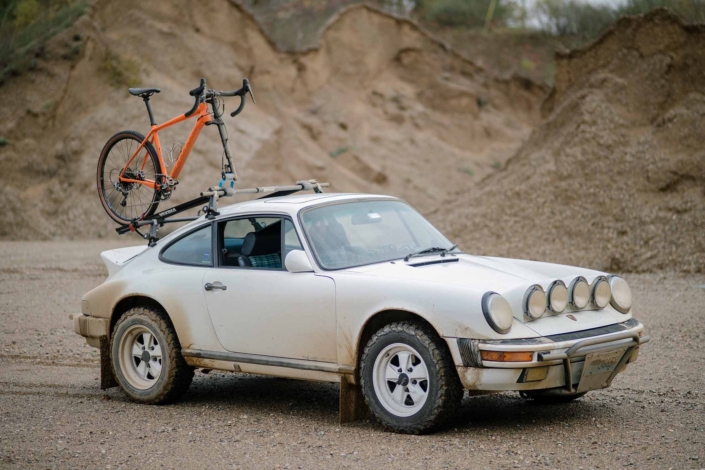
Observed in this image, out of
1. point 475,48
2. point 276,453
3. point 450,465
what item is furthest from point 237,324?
point 475,48

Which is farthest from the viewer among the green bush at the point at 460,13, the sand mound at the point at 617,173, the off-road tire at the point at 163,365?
the green bush at the point at 460,13

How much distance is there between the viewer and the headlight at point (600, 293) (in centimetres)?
601

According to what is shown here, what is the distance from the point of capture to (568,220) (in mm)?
16391

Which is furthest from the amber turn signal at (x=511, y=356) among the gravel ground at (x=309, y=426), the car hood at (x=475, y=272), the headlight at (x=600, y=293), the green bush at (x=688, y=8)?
the green bush at (x=688, y=8)

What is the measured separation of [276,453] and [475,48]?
31.3 meters

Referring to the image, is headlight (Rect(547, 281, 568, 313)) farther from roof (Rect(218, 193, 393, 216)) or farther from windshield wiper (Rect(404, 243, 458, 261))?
roof (Rect(218, 193, 393, 216))

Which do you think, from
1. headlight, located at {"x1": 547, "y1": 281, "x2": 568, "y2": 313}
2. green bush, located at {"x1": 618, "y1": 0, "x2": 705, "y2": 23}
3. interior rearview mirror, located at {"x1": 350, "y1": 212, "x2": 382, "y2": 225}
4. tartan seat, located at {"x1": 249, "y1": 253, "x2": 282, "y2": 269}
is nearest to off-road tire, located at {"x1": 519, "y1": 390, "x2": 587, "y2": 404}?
headlight, located at {"x1": 547, "y1": 281, "x2": 568, "y2": 313}

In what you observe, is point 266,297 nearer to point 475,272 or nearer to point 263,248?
point 263,248

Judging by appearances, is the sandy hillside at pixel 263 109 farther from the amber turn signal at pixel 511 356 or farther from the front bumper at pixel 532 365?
the amber turn signal at pixel 511 356

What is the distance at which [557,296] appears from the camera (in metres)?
5.72

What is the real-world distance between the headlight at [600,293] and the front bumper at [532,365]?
42 cm

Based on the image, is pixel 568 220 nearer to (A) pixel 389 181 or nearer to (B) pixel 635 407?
(B) pixel 635 407

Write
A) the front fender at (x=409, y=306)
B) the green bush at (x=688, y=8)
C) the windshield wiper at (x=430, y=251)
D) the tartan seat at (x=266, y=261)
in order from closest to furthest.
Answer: the front fender at (x=409, y=306) → the windshield wiper at (x=430, y=251) → the tartan seat at (x=266, y=261) → the green bush at (x=688, y=8)

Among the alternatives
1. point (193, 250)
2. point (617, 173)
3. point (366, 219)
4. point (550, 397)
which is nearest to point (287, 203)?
point (366, 219)
